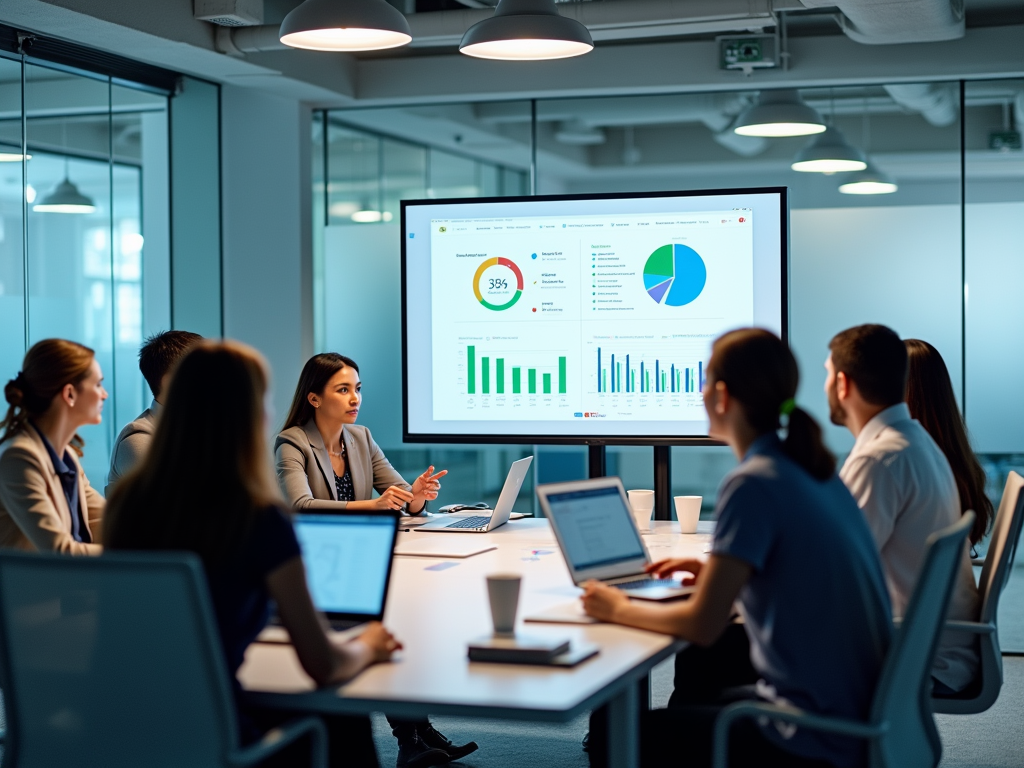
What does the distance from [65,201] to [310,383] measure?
207 centimetres

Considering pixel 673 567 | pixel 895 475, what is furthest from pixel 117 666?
pixel 895 475

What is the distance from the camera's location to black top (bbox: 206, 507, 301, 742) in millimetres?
2027

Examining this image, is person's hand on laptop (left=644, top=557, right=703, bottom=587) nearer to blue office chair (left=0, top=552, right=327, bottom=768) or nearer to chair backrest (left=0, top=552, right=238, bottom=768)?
blue office chair (left=0, top=552, right=327, bottom=768)

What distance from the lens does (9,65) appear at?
5188 millimetres

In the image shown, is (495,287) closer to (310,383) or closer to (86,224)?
(310,383)

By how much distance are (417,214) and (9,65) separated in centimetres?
204

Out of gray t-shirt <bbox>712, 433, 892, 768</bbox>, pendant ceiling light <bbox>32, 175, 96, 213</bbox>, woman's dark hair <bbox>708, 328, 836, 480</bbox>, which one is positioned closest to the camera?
gray t-shirt <bbox>712, 433, 892, 768</bbox>

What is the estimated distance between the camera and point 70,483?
10.4 feet

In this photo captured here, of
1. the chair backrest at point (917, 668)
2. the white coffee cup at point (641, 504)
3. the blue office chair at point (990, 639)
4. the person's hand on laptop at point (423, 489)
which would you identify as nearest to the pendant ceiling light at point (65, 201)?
the person's hand on laptop at point (423, 489)

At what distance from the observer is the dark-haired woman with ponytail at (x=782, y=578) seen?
2.21 m

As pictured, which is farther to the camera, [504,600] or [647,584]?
[647,584]

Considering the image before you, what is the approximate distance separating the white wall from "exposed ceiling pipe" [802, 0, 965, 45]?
9.55 feet

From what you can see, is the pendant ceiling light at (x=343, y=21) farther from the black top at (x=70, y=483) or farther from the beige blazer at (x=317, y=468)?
the black top at (x=70, y=483)

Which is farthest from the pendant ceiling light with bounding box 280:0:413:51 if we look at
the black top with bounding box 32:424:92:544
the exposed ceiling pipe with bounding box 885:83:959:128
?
the exposed ceiling pipe with bounding box 885:83:959:128
